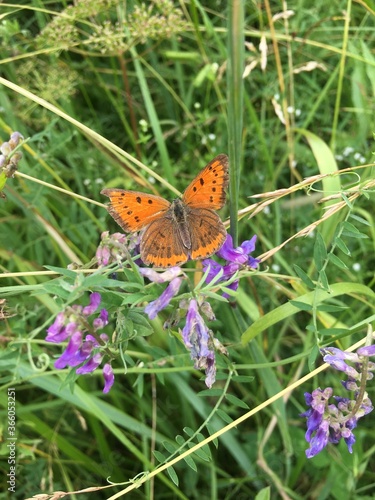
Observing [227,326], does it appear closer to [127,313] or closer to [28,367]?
[28,367]

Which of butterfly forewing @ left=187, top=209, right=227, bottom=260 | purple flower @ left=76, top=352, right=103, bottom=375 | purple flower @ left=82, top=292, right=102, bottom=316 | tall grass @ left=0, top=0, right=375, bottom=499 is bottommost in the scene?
tall grass @ left=0, top=0, right=375, bottom=499

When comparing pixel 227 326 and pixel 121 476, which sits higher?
pixel 227 326

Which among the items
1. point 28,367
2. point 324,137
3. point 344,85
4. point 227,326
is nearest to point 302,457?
point 227,326

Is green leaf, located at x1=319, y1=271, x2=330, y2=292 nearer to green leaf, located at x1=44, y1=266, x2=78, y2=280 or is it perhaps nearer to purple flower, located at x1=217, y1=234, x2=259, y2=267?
purple flower, located at x1=217, y1=234, x2=259, y2=267

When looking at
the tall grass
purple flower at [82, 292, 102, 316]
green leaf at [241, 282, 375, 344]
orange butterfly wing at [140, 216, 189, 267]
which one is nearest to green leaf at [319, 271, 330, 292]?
green leaf at [241, 282, 375, 344]

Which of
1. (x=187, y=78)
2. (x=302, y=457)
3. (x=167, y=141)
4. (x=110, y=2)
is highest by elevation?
(x=110, y=2)

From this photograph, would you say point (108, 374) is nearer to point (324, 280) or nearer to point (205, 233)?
point (205, 233)

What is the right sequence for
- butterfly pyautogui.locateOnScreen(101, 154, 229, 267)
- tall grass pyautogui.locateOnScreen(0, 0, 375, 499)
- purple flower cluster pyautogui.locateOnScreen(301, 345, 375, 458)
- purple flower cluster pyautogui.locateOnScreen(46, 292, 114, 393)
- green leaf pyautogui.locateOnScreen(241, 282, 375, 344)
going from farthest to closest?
1. tall grass pyautogui.locateOnScreen(0, 0, 375, 499)
2. green leaf pyautogui.locateOnScreen(241, 282, 375, 344)
3. butterfly pyautogui.locateOnScreen(101, 154, 229, 267)
4. purple flower cluster pyautogui.locateOnScreen(301, 345, 375, 458)
5. purple flower cluster pyautogui.locateOnScreen(46, 292, 114, 393)
